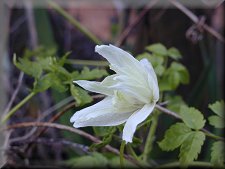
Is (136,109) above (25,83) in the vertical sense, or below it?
below

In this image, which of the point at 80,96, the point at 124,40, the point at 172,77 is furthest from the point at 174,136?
the point at 124,40

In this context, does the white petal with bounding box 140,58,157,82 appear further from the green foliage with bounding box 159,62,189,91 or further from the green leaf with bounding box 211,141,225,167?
the green foliage with bounding box 159,62,189,91

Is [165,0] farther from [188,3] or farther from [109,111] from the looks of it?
[109,111]

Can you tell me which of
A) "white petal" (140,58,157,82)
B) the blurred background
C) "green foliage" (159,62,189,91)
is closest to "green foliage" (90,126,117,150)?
"white petal" (140,58,157,82)

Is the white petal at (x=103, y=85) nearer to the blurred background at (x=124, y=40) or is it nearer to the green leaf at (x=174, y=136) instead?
the green leaf at (x=174, y=136)

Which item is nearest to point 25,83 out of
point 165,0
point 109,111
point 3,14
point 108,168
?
point 3,14

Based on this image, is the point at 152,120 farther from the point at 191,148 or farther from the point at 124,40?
the point at 124,40
